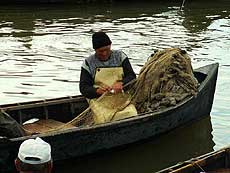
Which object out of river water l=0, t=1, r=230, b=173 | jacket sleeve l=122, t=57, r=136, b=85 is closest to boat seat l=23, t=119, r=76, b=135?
river water l=0, t=1, r=230, b=173

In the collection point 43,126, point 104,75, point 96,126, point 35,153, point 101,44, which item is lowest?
point 43,126

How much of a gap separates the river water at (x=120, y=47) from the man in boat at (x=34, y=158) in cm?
366

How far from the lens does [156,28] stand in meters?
19.2

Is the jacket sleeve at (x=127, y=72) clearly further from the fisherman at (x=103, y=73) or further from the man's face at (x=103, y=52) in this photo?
the man's face at (x=103, y=52)

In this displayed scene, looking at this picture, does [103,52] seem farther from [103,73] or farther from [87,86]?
[87,86]

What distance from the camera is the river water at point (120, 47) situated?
838 centimetres

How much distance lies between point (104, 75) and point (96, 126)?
1.00 meters

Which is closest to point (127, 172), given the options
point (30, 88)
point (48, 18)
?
point (30, 88)

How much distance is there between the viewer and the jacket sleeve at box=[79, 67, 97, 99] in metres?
7.85

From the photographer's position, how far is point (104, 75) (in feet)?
26.2

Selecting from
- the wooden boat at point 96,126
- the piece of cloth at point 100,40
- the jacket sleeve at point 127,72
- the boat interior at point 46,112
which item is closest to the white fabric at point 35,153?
the wooden boat at point 96,126

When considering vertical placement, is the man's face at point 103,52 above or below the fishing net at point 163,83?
above

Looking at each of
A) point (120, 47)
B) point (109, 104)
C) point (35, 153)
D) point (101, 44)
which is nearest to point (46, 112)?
point (109, 104)

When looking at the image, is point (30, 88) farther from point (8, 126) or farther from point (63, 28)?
point (63, 28)
